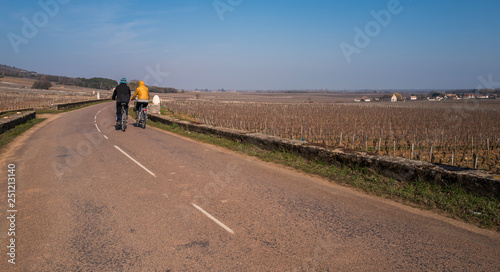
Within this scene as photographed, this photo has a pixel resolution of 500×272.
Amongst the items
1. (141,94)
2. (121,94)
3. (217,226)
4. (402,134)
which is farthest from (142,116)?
(402,134)

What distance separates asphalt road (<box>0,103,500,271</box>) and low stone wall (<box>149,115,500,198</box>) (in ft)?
3.53

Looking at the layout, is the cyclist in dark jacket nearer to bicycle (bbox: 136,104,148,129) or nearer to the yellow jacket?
the yellow jacket

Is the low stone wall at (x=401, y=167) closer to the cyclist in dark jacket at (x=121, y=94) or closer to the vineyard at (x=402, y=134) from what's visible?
the vineyard at (x=402, y=134)

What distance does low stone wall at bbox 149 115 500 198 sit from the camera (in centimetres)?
549

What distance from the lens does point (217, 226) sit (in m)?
4.57

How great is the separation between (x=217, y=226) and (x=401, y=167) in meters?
4.19

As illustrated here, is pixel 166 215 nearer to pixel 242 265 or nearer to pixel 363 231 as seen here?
pixel 242 265

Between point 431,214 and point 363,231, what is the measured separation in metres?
1.53

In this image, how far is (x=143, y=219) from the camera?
15.7 ft

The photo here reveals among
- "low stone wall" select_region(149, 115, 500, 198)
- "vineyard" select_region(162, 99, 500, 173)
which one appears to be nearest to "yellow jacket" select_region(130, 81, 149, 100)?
"vineyard" select_region(162, 99, 500, 173)

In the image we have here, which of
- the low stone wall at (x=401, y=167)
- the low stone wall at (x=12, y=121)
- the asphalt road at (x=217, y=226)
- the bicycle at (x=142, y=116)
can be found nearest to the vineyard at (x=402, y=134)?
the low stone wall at (x=401, y=167)

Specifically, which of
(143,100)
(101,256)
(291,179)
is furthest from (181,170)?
(143,100)

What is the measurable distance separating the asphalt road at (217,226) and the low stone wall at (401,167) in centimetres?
108

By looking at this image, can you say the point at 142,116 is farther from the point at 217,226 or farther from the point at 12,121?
the point at 217,226
